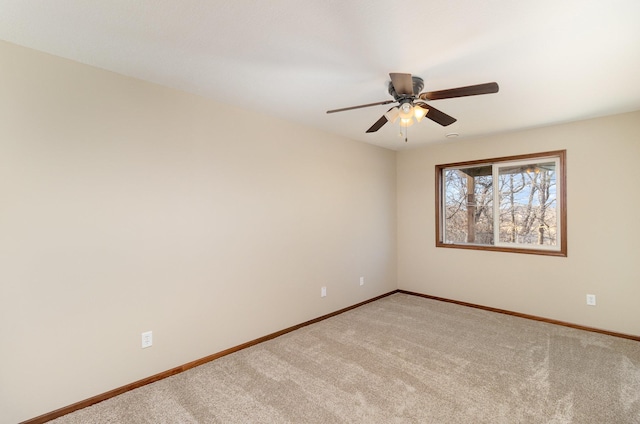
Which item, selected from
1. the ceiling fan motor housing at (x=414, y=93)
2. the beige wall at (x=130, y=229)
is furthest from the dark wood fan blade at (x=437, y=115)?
the beige wall at (x=130, y=229)

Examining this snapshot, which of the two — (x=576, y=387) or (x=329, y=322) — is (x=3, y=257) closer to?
(x=329, y=322)

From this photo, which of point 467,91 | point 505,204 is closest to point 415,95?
point 467,91

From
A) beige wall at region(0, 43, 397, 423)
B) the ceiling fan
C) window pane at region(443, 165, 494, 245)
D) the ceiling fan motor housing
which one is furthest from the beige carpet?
the ceiling fan motor housing

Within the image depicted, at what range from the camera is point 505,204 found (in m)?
3.98

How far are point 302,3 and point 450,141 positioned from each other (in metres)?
3.42

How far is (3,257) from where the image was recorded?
178cm

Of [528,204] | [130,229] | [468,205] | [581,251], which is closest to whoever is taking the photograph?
[130,229]

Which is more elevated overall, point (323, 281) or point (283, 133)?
point (283, 133)

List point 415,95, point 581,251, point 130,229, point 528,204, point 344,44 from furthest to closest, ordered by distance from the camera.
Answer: point 528,204 → point 581,251 → point 130,229 → point 415,95 → point 344,44

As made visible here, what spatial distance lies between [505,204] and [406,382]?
2.88 metres

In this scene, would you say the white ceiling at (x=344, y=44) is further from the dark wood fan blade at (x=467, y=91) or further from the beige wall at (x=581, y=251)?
the beige wall at (x=581, y=251)

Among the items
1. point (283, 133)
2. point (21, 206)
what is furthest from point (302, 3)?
point (21, 206)

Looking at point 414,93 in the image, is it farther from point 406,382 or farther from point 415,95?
point 406,382

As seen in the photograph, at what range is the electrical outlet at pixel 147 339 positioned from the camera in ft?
7.54
